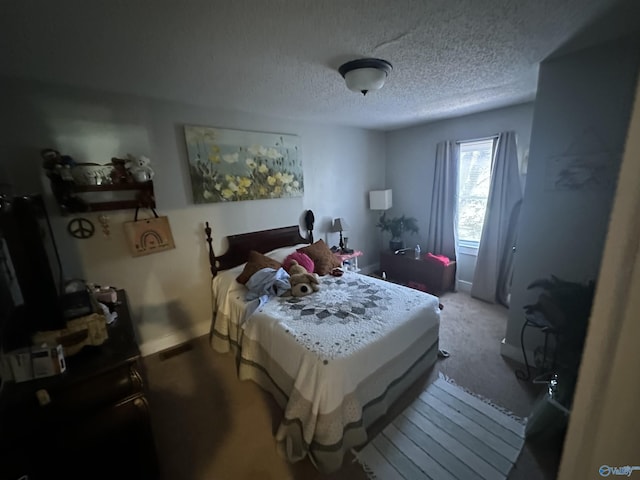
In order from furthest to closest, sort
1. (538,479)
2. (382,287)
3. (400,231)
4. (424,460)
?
1. (400,231)
2. (382,287)
3. (424,460)
4. (538,479)

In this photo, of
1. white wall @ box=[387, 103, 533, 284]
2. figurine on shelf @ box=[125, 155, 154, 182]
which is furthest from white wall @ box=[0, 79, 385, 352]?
white wall @ box=[387, 103, 533, 284]

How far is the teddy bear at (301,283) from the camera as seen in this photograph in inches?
87.5

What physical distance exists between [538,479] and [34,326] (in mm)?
2540

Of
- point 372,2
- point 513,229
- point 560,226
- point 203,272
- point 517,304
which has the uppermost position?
point 372,2

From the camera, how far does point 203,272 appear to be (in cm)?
263

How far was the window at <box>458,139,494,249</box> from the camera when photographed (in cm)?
325

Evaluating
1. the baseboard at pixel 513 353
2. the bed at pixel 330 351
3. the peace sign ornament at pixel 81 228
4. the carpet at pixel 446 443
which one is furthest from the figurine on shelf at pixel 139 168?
the baseboard at pixel 513 353

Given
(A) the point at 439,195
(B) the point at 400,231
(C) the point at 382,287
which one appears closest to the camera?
(C) the point at 382,287

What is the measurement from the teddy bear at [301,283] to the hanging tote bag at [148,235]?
1183 mm

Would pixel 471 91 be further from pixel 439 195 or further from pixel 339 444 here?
pixel 339 444

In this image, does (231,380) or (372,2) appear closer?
(372,2)

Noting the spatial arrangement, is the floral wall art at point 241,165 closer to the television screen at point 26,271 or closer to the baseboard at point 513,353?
the television screen at point 26,271

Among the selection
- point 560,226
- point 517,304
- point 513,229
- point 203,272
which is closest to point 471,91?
point 560,226

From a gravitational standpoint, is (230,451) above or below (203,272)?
below
